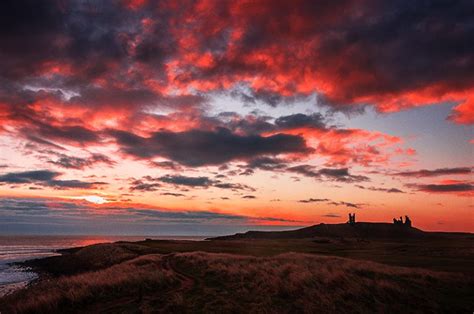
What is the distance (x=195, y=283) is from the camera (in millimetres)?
25406

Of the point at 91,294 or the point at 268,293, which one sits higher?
the point at 268,293

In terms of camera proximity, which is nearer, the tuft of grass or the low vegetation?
the low vegetation

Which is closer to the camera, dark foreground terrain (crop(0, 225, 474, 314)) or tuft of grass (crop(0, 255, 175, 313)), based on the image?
dark foreground terrain (crop(0, 225, 474, 314))

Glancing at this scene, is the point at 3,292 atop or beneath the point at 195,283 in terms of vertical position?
beneath

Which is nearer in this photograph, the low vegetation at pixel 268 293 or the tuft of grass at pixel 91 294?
the low vegetation at pixel 268 293

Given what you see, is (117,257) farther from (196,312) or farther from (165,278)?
(196,312)

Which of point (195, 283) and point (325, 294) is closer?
point (325, 294)

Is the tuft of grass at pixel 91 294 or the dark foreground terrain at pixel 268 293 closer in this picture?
the dark foreground terrain at pixel 268 293

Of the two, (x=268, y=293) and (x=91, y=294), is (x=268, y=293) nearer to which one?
(x=268, y=293)

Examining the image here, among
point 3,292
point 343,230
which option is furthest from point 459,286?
point 343,230

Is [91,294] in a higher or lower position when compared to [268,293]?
lower

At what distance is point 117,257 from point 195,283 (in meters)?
37.9

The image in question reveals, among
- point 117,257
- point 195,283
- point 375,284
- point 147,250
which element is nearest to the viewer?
point 375,284

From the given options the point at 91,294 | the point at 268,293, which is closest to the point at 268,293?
the point at 268,293
